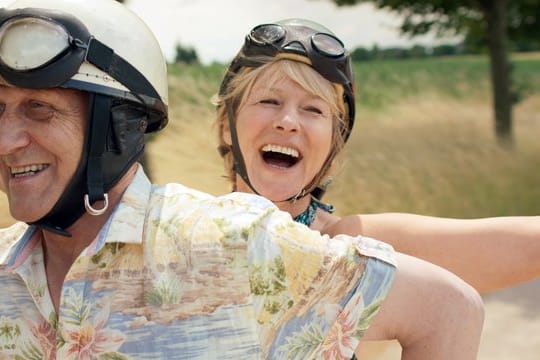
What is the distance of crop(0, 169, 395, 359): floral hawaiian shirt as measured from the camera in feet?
5.68

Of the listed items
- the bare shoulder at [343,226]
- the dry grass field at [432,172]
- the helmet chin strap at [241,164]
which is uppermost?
the helmet chin strap at [241,164]

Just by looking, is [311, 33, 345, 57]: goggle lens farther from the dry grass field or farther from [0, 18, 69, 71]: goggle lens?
the dry grass field

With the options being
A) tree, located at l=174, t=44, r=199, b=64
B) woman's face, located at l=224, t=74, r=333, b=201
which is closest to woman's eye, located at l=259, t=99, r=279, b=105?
woman's face, located at l=224, t=74, r=333, b=201

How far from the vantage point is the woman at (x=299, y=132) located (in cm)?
288

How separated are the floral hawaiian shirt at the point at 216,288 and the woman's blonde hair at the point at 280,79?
1271 millimetres

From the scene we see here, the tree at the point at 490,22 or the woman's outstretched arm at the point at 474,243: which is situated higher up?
the woman's outstretched arm at the point at 474,243

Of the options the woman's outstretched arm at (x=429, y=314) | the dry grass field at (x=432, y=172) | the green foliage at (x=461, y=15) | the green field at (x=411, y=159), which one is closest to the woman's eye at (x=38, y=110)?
the woman's outstretched arm at (x=429, y=314)

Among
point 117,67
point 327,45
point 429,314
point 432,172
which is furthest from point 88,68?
point 432,172

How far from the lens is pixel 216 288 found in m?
1.73

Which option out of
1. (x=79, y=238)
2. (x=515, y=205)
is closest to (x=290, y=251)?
(x=79, y=238)

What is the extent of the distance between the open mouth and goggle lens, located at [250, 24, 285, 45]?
0.36 metres

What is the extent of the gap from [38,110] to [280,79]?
1297mm

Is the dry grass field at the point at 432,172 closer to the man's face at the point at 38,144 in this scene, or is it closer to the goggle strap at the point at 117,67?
the goggle strap at the point at 117,67

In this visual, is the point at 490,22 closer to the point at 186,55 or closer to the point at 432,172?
the point at 432,172
